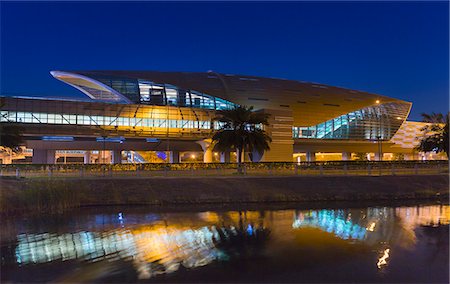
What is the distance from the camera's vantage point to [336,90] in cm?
7412

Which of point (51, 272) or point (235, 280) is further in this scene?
point (51, 272)

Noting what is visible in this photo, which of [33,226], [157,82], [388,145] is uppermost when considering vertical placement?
[157,82]

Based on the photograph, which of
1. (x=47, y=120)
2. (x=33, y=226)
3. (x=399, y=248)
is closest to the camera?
(x=399, y=248)

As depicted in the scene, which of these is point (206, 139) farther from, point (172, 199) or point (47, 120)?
point (172, 199)

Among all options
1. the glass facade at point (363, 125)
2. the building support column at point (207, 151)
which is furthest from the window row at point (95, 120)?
the glass facade at point (363, 125)

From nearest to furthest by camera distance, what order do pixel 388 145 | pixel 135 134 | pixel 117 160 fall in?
pixel 135 134 → pixel 117 160 → pixel 388 145

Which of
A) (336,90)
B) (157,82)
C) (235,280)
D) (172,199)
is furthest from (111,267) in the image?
(336,90)

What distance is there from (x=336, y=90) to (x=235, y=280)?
228ft

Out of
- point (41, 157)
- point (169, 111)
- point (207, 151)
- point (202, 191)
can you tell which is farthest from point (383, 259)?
point (41, 157)

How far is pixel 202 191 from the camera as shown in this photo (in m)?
26.6

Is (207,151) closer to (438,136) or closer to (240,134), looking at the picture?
(240,134)

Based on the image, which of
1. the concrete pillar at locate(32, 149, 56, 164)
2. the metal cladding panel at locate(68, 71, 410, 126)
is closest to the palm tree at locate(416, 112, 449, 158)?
the metal cladding panel at locate(68, 71, 410, 126)

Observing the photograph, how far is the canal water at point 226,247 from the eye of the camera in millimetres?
10594

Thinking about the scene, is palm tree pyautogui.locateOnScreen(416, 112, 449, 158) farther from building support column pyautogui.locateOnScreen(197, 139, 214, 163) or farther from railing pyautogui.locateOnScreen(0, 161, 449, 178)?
building support column pyautogui.locateOnScreen(197, 139, 214, 163)
